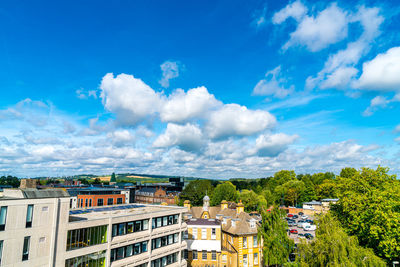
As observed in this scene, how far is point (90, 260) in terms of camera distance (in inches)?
1061

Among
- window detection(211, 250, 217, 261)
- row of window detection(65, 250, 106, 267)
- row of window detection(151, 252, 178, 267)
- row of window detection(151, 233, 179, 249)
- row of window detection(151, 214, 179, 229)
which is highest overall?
row of window detection(151, 214, 179, 229)

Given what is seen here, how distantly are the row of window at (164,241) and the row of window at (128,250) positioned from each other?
1.84 m

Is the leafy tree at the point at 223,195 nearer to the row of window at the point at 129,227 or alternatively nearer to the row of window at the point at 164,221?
the row of window at the point at 164,221

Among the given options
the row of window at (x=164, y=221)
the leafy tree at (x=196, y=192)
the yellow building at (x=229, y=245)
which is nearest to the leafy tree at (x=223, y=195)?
Result: the leafy tree at (x=196, y=192)

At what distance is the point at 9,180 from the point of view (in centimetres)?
19862

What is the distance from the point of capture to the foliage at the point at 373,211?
33.4 meters

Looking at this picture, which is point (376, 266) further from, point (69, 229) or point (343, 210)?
point (69, 229)

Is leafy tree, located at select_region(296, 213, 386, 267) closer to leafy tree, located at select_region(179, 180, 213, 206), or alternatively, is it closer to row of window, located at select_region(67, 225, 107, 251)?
row of window, located at select_region(67, 225, 107, 251)

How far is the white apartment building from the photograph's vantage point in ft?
69.5

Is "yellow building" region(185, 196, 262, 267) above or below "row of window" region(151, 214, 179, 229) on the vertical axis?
below

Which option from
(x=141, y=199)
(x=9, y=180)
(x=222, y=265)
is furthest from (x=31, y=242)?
(x=9, y=180)

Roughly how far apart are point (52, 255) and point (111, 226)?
675cm

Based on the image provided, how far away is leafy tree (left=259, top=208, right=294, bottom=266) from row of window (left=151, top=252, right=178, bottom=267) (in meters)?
15.0

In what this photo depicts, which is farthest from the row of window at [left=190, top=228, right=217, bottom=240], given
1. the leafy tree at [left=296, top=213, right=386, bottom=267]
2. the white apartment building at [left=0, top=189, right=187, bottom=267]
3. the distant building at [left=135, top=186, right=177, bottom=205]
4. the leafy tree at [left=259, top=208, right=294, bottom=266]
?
the distant building at [left=135, top=186, right=177, bottom=205]
